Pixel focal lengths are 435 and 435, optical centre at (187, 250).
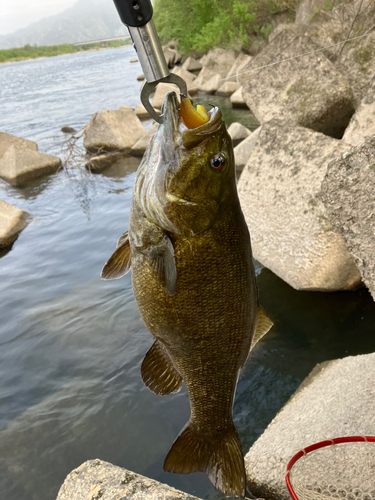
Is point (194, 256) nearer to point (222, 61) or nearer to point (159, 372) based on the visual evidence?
point (159, 372)

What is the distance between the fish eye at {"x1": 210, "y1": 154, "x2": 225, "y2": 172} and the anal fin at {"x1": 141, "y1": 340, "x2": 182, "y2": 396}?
2.87 feet

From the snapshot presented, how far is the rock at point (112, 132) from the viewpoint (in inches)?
574

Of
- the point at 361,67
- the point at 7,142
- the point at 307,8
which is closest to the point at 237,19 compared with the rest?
the point at 307,8

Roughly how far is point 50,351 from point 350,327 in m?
4.04

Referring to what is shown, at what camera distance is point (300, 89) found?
801 centimetres

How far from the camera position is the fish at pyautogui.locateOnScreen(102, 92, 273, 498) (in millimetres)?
1694

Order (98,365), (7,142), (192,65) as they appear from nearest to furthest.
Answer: (98,365) < (7,142) < (192,65)

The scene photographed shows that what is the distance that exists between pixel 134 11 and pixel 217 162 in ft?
1.98

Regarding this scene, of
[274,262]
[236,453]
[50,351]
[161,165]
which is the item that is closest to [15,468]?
[50,351]

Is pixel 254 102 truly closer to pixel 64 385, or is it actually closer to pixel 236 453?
pixel 64 385

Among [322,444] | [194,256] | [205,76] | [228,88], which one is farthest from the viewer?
[205,76]

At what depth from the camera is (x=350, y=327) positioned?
5.30m

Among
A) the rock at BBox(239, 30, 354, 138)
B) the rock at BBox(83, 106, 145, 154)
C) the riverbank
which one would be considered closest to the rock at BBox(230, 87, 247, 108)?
the rock at BBox(83, 106, 145, 154)

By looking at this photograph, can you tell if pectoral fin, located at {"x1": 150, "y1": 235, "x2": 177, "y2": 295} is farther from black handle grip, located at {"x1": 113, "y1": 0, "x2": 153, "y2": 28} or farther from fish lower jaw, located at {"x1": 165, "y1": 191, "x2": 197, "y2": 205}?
black handle grip, located at {"x1": 113, "y1": 0, "x2": 153, "y2": 28}
